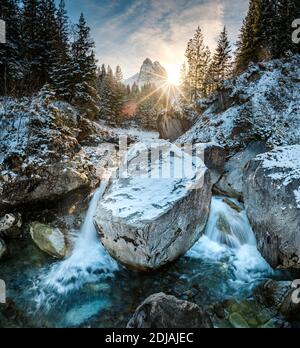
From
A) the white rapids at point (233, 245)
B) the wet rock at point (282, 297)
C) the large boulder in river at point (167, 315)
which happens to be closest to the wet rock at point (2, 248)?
the large boulder in river at point (167, 315)

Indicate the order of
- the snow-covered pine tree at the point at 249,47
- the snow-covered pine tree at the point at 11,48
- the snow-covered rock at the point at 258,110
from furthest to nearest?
the snow-covered pine tree at the point at 249,47 → the snow-covered pine tree at the point at 11,48 → the snow-covered rock at the point at 258,110

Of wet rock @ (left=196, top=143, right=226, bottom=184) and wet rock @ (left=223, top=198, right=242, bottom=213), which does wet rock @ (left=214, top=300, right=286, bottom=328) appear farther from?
wet rock @ (left=196, top=143, right=226, bottom=184)

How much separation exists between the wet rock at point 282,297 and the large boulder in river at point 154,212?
7.61 feet

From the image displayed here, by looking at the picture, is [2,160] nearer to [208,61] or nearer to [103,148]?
[103,148]

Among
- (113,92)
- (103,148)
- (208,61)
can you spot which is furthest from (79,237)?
(208,61)

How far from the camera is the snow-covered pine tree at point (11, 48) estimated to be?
18975 millimetres

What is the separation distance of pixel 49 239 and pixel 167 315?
4840mm

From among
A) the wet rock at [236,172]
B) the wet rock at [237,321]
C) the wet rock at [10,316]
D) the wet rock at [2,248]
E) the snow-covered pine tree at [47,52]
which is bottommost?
the wet rock at [237,321]

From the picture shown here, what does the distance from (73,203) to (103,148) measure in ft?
31.0

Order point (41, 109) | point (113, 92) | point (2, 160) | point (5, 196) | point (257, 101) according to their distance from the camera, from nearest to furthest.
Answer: point (5, 196), point (2, 160), point (41, 109), point (257, 101), point (113, 92)

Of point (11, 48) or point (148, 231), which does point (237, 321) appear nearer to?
point (148, 231)

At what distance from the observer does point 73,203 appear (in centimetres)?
940

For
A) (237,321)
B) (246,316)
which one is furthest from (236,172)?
(237,321)

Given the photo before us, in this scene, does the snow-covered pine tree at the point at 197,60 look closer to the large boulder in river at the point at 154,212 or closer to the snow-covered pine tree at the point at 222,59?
the snow-covered pine tree at the point at 222,59
